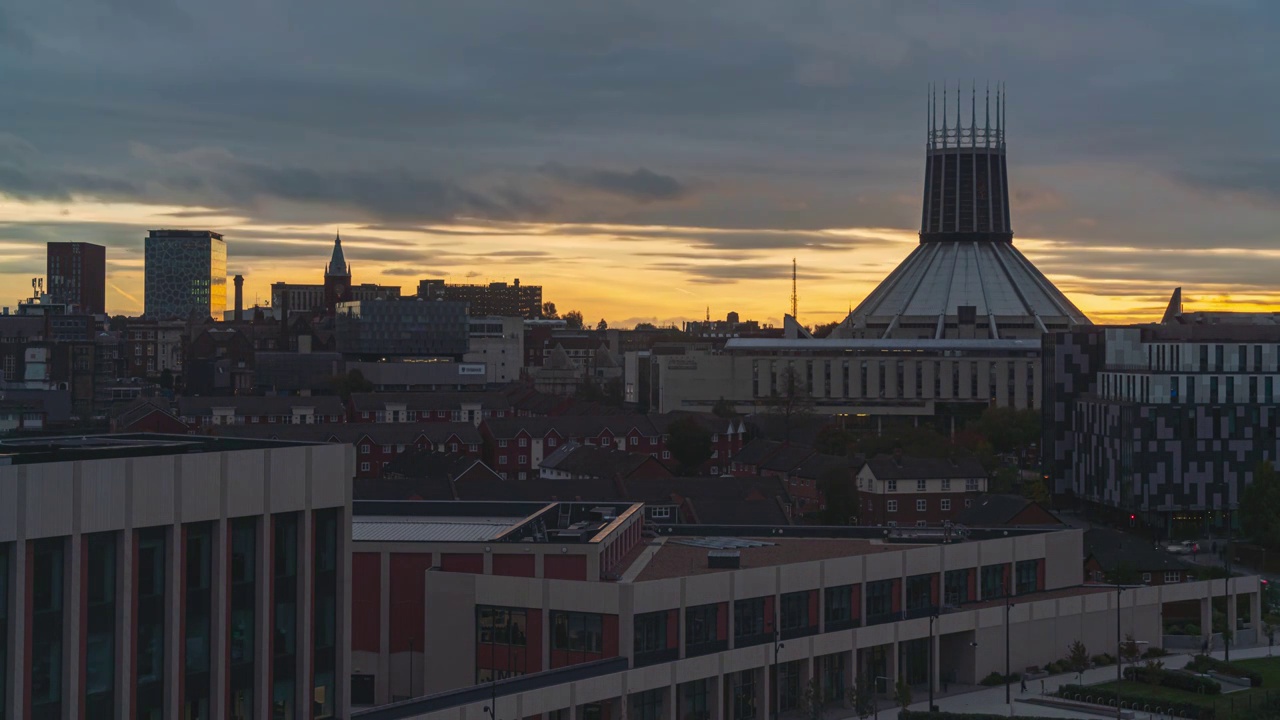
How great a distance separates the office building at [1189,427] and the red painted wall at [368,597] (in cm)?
4073

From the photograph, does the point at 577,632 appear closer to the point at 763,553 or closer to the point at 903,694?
the point at 903,694

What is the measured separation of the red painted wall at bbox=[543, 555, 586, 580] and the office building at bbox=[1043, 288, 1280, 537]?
3906 centimetres

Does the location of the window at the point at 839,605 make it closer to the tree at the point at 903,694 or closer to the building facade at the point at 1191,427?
the tree at the point at 903,694

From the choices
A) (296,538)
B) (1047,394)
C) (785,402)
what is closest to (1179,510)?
(1047,394)

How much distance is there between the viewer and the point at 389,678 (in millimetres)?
37844

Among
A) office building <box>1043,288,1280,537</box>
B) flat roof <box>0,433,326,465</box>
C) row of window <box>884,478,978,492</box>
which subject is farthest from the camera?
office building <box>1043,288,1280,537</box>

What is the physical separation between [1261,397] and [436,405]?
48.6 m

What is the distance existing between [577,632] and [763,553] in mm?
8238

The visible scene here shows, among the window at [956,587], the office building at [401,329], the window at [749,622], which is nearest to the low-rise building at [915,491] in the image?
the window at [956,587]

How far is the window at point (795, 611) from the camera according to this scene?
1558 inches

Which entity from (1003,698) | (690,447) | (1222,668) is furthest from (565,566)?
(690,447)

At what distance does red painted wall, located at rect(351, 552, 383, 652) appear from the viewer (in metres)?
37.9

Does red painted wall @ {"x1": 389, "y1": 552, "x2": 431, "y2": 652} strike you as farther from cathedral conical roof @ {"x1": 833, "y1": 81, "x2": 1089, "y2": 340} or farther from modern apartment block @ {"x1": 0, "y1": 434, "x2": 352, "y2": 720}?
cathedral conical roof @ {"x1": 833, "y1": 81, "x2": 1089, "y2": 340}

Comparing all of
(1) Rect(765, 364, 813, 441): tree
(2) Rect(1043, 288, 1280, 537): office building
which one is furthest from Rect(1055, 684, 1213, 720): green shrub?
(1) Rect(765, 364, 813, 441): tree
